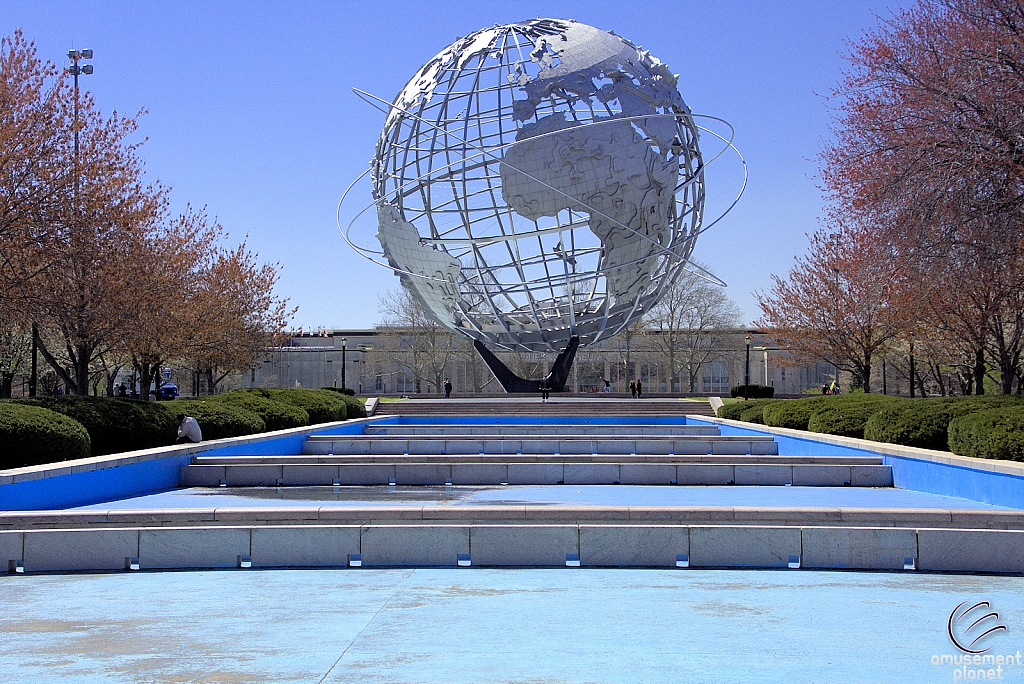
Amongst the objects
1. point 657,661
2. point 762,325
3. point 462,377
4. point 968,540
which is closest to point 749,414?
point 762,325

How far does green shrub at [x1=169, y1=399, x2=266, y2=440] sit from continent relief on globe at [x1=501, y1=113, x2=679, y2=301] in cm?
705

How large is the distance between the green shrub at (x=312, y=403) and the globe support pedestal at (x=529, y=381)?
4.86 metres

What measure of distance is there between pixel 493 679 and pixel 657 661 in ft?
3.17

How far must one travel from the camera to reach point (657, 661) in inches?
205

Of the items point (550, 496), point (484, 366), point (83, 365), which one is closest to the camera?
point (550, 496)

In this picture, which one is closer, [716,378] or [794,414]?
[794,414]

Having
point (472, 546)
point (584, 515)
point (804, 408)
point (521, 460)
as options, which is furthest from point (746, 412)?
point (472, 546)

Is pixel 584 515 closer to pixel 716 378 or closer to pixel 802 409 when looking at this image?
pixel 802 409

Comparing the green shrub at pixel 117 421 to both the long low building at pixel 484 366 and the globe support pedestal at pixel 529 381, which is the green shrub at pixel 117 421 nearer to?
the globe support pedestal at pixel 529 381

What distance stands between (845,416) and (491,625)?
14.3 metres

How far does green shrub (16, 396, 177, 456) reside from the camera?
570 inches

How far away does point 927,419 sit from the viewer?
49.4 ft

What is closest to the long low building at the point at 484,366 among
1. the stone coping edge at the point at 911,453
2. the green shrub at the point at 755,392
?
the green shrub at the point at 755,392

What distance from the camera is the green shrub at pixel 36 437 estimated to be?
476 inches
